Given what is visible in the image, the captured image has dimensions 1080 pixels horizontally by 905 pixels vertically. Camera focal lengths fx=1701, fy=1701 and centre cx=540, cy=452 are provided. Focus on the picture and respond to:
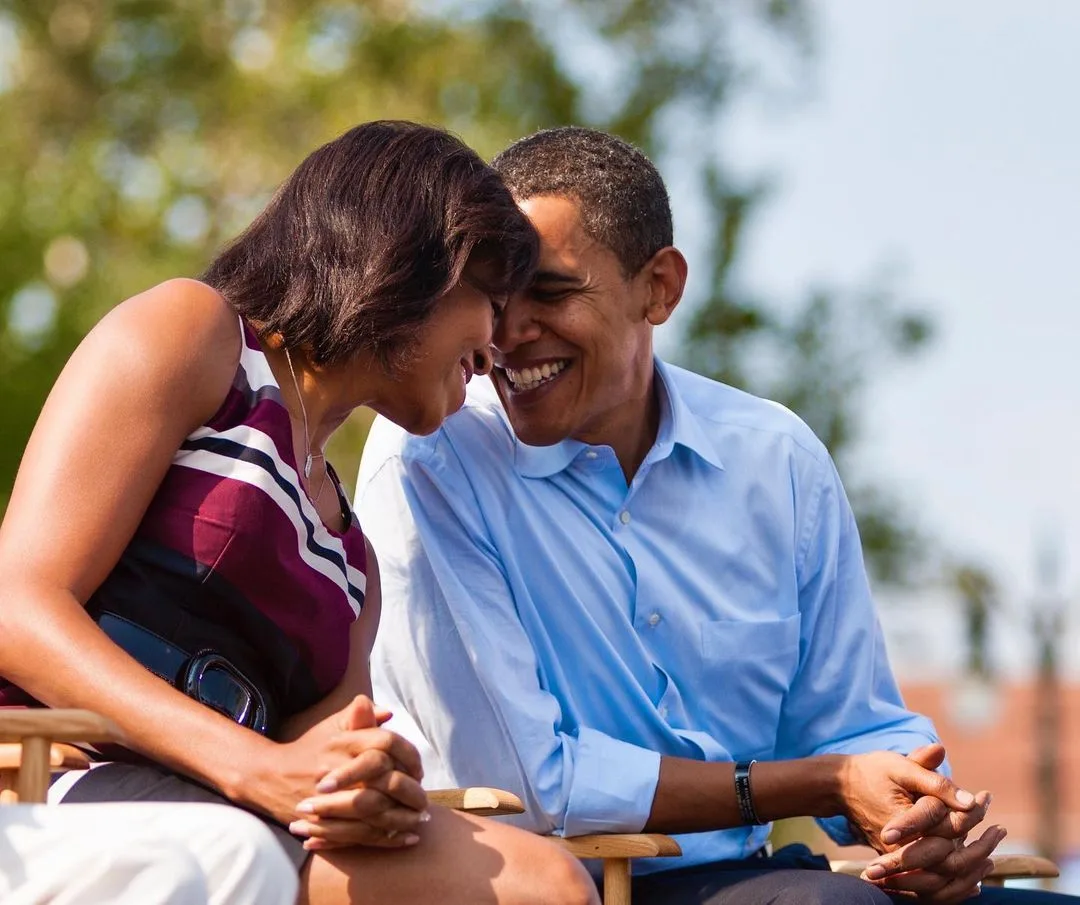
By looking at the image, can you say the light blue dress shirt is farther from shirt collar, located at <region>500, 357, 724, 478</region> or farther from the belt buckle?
the belt buckle

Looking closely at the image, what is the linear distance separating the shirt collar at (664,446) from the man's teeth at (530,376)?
0.12 meters

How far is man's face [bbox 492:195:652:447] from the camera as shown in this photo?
3760 mm

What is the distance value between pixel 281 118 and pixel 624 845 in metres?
13.6

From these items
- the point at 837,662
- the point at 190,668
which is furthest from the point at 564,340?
the point at 190,668

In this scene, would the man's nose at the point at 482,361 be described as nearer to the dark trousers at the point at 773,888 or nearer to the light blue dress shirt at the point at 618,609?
the light blue dress shirt at the point at 618,609

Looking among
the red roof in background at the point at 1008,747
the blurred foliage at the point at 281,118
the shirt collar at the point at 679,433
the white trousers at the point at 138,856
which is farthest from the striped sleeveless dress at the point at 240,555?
the red roof in background at the point at 1008,747

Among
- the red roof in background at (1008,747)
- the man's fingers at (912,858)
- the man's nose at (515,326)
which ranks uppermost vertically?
the man's nose at (515,326)

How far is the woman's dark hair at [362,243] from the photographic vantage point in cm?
292

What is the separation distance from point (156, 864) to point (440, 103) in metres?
14.7

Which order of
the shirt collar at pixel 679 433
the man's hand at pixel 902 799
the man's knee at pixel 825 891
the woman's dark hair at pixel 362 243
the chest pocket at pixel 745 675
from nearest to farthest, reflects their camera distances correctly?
1. the woman's dark hair at pixel 362 243
2. the man's knee at pixel 825 891
3. the man's hand at pixel 902 799
4. the chest pocket at pixel 745 675
5. the shirt collar at pixel 679 433

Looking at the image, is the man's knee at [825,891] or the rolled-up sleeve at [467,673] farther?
the rolled-up sleeve at [467,673]

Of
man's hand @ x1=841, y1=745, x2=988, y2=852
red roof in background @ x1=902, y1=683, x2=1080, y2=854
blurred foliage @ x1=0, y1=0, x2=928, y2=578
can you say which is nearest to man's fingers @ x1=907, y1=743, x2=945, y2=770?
man's hand @ x1=841, y1=745, x2=988, y2=852

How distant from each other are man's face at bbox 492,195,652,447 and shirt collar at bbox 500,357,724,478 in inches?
2.1

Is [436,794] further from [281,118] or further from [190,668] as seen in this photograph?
[281,118]
